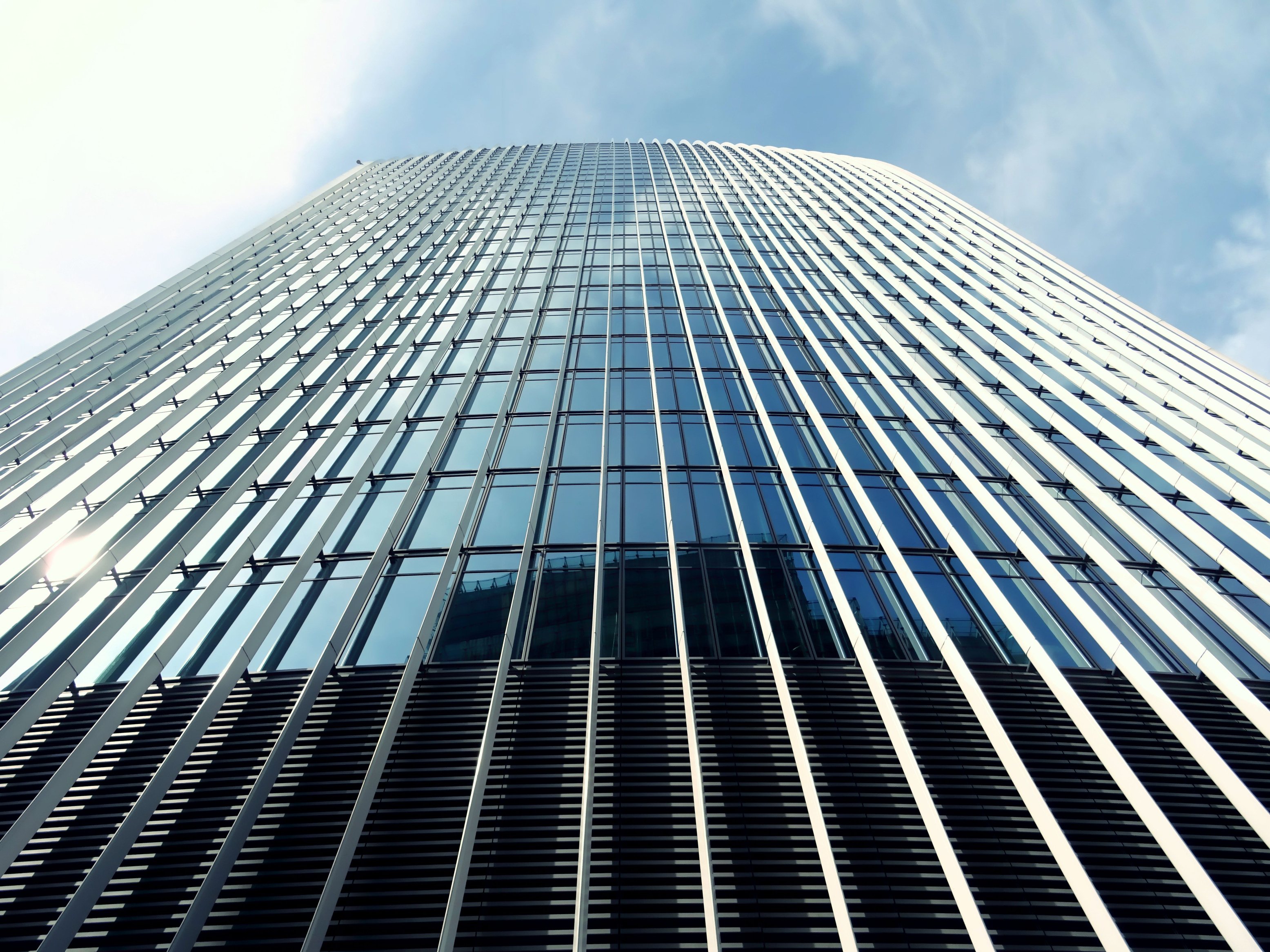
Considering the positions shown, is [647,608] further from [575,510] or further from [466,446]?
[466,446]

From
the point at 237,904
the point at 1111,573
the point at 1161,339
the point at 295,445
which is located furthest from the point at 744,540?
the point at 1161,339

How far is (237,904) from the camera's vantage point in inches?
274

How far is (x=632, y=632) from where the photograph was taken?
10430mm

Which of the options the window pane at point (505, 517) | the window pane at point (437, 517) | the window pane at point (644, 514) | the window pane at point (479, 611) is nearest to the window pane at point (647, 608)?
the window pane at point (644, 514)

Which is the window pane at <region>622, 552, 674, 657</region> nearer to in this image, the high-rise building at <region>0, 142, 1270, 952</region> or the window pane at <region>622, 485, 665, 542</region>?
the high-rise building at <region>0, 142, 1270, 952</region>

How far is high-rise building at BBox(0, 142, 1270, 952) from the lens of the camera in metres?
6.98

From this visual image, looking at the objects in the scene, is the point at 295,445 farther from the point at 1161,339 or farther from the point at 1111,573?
the point at 1161,339

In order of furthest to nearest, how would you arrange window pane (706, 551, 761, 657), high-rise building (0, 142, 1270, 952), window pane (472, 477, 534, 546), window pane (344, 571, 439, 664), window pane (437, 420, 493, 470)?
window pane (437, 420, 493, 470) → window pane (472, 477, 534, 546) → window pane (706, 551, 761, 657) → window pane (344, 571, 439, 664) → high-rise building (0, 142, 1270, 952)

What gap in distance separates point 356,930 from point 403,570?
6.12 meters

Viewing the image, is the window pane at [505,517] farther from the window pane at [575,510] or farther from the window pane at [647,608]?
the window pane at [647,608]

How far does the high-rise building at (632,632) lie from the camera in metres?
6.98

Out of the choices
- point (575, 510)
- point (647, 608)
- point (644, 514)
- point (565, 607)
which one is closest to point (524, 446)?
point (575, 510)

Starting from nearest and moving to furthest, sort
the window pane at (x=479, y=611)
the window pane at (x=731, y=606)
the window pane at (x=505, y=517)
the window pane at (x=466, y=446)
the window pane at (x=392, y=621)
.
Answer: the window pane at (x=392, y=621)
the window pane at (x=479, y=611)
the window pane at (x=731, y=606)
the window pane at (x=505, y=517)
the window pane at (x=466, y=446)

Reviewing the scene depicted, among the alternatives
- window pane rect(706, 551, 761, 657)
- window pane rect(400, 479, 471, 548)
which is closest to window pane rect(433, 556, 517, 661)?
window pane rect(400, 479, 471, 548)
